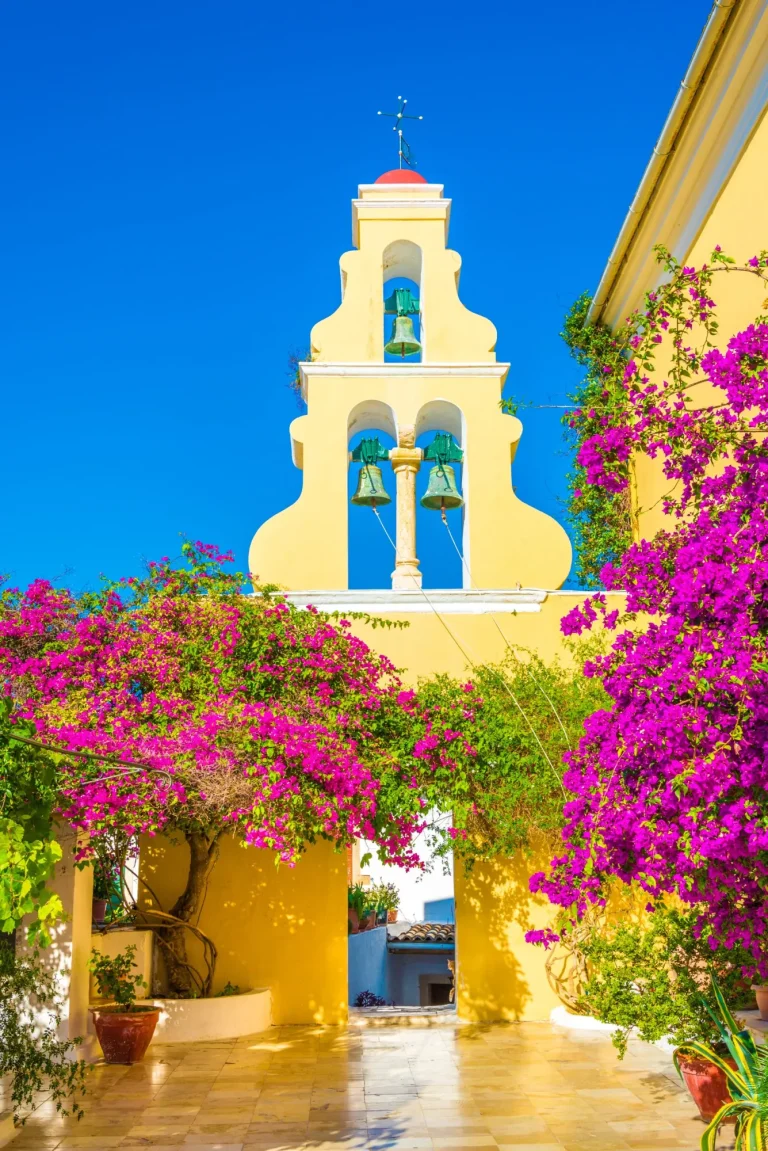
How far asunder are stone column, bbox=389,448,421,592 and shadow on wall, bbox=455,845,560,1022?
11.1 feet

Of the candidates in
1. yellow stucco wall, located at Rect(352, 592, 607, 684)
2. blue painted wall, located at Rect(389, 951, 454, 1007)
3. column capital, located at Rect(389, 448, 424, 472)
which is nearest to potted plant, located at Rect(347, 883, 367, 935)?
yellow stucco wall, located at Rect(352, 592, 607, 684)

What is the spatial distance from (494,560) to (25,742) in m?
8.04

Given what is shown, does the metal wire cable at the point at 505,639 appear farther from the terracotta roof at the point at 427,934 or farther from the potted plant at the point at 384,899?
the terracotta roof at the point at 427,934

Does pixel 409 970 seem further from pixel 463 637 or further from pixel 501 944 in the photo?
pixel 463 637

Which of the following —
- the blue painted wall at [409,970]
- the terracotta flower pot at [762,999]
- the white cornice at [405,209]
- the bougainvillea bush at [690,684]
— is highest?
the white cornice at [405,209]

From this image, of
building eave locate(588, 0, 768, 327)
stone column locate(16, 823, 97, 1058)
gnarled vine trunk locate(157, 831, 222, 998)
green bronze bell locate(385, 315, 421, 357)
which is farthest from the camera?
green bronze bell locate(385, 315, 421, 357)

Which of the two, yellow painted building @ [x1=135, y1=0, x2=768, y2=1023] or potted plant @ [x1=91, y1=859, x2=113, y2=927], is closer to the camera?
yellow painted building @ [x1=135, y1=0, x2=768, y2=1023]

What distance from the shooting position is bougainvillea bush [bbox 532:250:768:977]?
450 centimetres

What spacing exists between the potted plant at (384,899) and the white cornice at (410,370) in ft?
32.6

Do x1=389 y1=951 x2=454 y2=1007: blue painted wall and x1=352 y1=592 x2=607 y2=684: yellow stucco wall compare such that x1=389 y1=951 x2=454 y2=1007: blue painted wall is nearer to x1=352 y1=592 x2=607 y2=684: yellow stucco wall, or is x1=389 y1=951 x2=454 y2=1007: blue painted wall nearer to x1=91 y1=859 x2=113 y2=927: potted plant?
x1=91 y1=859 x2=113 y2=927: potted plant

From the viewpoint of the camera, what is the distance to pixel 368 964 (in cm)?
1767

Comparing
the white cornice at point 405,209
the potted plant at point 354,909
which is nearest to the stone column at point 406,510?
the white cornice at point 405,209

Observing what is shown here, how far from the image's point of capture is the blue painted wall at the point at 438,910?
2330cm

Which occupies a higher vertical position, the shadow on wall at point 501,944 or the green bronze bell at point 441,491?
the green bronze bell at point 441,491
